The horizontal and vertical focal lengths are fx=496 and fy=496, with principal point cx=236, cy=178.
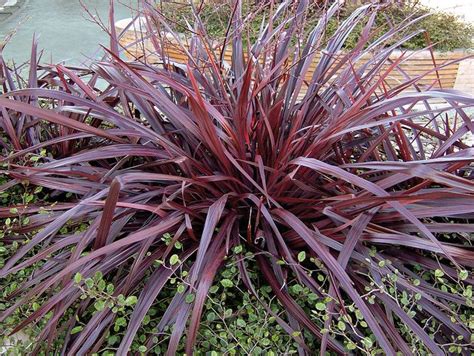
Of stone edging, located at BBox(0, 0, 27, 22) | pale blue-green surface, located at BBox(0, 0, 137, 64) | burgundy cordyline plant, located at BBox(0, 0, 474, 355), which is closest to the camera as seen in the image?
burgundy cordyline plant, located at BBox(0, 0, 474, 355)

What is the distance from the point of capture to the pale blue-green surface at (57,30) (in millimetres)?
5808

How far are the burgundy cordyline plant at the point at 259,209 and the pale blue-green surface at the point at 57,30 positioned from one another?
4.01m

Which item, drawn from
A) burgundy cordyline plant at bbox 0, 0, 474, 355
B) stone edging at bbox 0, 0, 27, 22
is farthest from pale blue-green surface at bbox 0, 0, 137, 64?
burgundy cordyline plant at bbox 0, 0, 474, 355

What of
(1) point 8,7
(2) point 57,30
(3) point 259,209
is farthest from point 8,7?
(3) point 259,209

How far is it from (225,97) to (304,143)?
0.87 ft

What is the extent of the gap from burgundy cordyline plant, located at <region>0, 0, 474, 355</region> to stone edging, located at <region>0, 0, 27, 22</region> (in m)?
7.24

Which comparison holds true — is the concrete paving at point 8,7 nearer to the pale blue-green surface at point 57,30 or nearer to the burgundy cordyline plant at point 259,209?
the pale blue-green surface at point 57,30

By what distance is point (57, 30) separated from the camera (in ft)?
22.5

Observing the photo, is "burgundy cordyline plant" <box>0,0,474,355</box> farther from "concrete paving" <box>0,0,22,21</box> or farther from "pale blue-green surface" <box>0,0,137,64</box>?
"concrete paving" <box>0,0,22,21</box>

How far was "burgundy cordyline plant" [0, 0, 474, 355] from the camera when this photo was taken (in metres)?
1.07

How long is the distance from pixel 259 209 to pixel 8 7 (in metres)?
8.31

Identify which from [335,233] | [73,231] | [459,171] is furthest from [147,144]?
[459,171]

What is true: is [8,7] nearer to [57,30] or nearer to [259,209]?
[57,30]

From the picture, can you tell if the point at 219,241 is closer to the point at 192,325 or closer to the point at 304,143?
the point at 192,325
